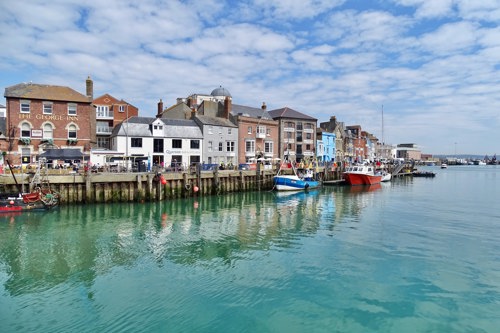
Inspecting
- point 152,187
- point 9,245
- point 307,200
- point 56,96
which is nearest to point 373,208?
point 307,200

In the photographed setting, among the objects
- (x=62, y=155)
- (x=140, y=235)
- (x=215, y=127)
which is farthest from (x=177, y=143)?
(x=140, y=235)

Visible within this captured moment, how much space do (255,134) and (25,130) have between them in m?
34.2

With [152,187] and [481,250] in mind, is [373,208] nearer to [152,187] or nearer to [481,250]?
[481,250]

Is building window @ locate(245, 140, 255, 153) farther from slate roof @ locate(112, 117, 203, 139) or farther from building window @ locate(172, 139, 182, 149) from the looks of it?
building window @ locate(172, 139, 182, 149)

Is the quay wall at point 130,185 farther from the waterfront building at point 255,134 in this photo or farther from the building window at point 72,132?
the waterfront building at point 255,134

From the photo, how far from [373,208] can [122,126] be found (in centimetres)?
3339

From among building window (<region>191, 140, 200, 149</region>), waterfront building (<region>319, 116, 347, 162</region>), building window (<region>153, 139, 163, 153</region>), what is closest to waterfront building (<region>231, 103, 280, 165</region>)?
building window (<region>191, 140, 200, 149</region>)

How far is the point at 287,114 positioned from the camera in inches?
2729

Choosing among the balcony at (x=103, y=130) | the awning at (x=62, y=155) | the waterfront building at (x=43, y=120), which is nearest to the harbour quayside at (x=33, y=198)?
the awning at (x=62, y=155)

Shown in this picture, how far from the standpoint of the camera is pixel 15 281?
12469mm

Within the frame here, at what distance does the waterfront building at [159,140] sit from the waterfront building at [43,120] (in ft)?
15.5

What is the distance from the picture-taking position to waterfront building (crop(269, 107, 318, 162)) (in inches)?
2682

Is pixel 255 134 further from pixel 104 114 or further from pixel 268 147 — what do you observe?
pixel 104 114

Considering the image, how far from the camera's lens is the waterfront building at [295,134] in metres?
68.1
